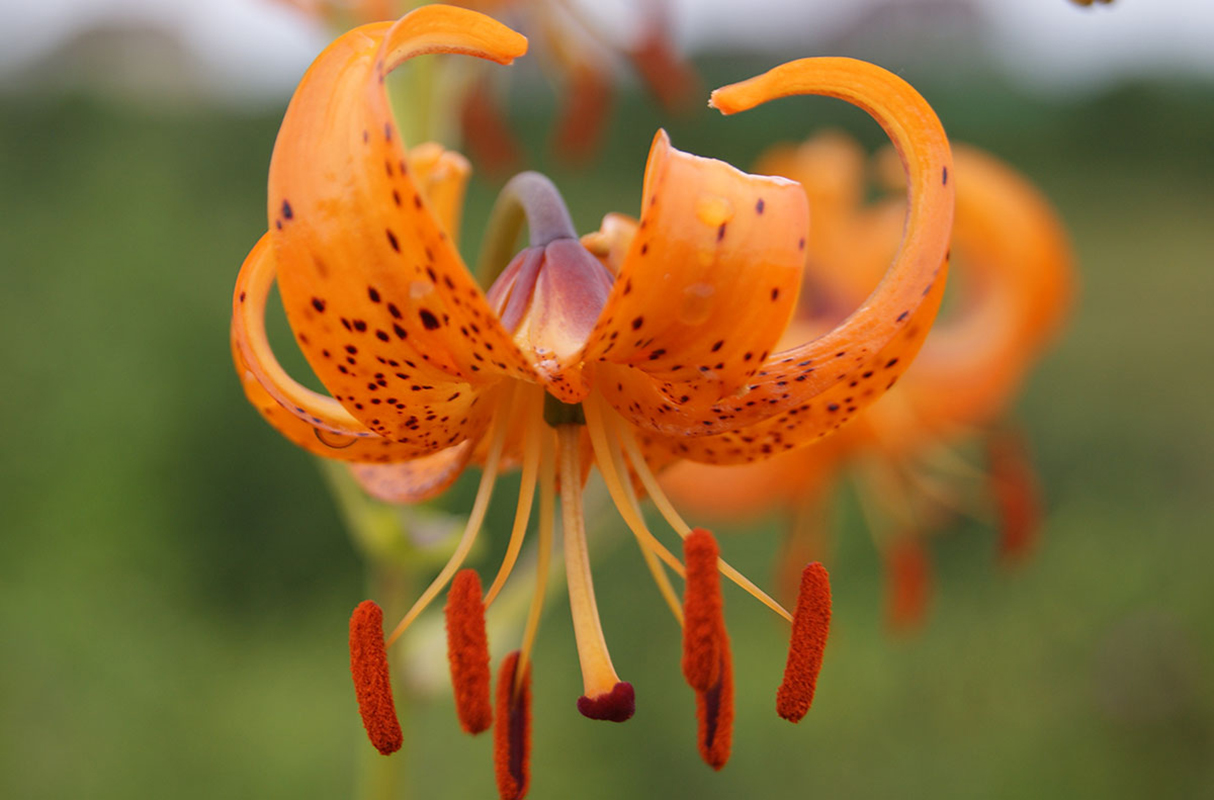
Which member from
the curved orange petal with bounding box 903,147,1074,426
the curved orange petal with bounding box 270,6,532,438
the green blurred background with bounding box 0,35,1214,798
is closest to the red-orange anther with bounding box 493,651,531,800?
the curved orange petal with bounding box 270,6,532,438

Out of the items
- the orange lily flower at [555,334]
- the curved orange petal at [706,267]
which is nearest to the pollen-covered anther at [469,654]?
the orange lily flower at [555,334]

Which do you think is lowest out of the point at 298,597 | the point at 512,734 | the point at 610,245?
the point at 298,597

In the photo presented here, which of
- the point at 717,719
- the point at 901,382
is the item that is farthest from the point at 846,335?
the point at 901,382

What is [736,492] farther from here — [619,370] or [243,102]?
[243,102]

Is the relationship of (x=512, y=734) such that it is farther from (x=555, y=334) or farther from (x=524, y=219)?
(x=524, y=219)

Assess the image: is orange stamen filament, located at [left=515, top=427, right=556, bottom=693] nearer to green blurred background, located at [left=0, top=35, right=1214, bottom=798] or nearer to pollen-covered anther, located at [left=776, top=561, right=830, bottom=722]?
pollen-covered anther, located at [left=776, top=561, right=830, bottom=722]

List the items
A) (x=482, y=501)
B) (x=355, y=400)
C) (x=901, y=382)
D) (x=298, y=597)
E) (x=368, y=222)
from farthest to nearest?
1. (x=298, y=597)
2. (x=901, y=382)
3. (x=482, y=501)
4. (x=355, y=400)
5. (x=368, y=222)
